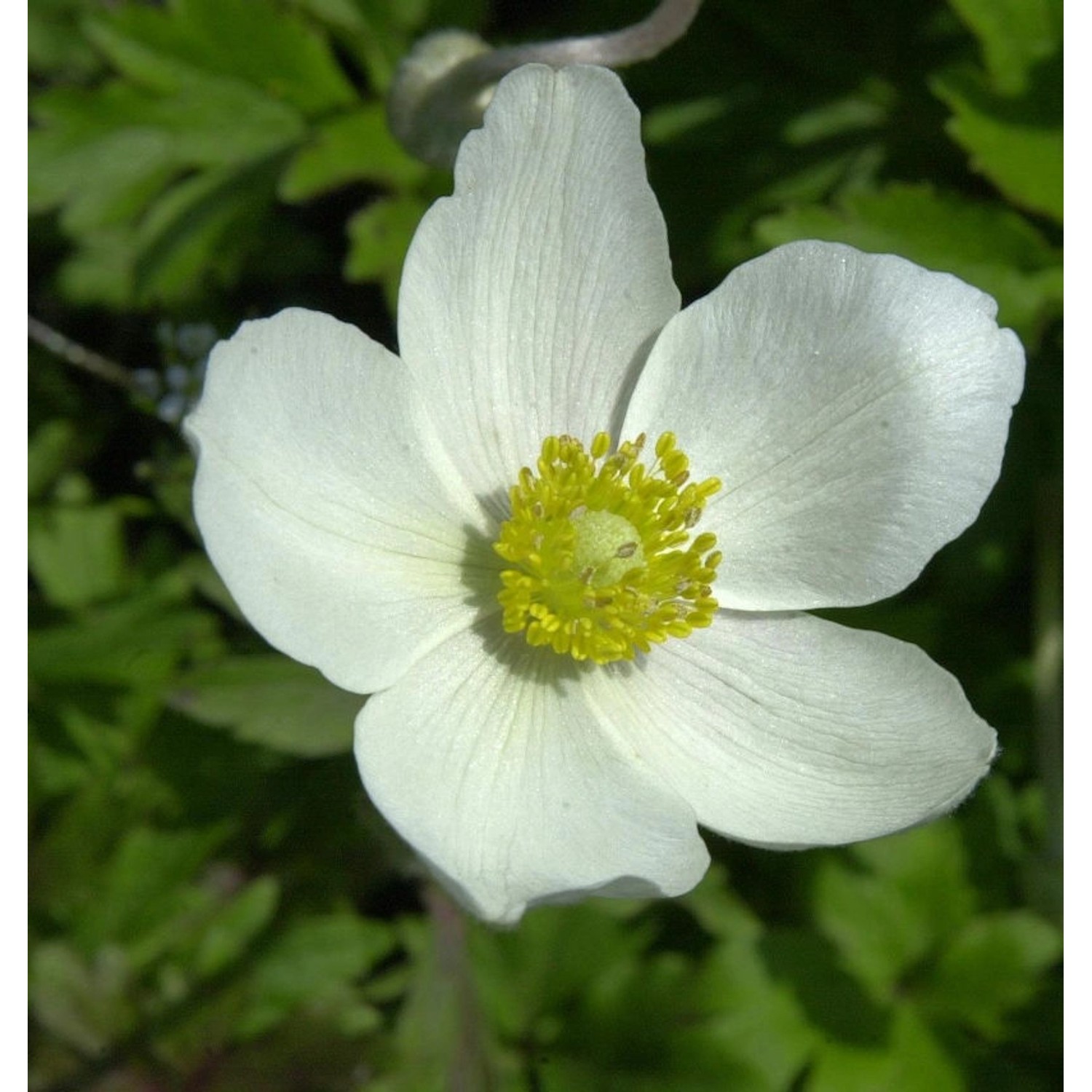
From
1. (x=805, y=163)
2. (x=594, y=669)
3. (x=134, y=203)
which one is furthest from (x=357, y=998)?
(x=805, y=163)

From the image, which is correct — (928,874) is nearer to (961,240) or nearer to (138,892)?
(961,240)

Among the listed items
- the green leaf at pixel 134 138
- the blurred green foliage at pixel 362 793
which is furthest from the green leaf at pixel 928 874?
the green leaf at pixel 134 138

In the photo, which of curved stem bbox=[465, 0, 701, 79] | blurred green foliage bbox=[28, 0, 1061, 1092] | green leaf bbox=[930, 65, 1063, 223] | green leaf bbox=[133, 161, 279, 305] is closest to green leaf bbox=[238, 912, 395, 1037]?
blurred green foliage bbox=[28, 0, 1061, 1092]

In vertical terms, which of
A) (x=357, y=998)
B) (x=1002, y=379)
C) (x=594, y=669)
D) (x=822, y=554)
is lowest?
(x=357, y=998)

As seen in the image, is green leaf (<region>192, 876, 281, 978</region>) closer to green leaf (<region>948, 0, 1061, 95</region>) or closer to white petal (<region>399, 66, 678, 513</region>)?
white petal (<region>399, 66, 678, 513</region>)

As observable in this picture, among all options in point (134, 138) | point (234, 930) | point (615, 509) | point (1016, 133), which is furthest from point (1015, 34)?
point (234, 930)

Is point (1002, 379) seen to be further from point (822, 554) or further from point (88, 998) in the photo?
point (88, 998)
